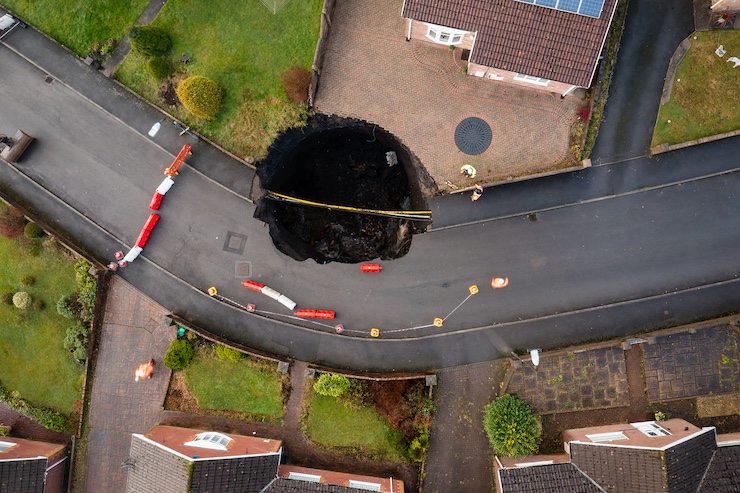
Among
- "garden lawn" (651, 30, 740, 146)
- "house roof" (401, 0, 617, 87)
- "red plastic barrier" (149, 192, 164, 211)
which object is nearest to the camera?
"house roof" (401, 0, 617, 87)

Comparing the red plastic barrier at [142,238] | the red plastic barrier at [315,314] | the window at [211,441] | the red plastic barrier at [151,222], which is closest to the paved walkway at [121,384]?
the red plastic barrier at [142,238]

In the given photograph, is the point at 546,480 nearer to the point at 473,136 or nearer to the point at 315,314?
the point at 315,314

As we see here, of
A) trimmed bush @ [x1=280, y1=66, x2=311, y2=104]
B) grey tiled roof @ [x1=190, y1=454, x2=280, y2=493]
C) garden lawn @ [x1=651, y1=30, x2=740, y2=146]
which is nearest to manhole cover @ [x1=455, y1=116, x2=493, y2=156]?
trimmed bush @ [x1=280, y1=66, x2=311, y2=104]

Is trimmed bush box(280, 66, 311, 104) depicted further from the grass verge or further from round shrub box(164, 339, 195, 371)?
the grass verge

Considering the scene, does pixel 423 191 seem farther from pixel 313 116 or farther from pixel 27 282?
pixel 27 282

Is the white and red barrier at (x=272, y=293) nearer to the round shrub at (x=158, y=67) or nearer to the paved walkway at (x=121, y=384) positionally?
the paved walkway at (x=121, y=384)

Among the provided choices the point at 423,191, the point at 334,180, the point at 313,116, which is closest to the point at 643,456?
the point at 423,191

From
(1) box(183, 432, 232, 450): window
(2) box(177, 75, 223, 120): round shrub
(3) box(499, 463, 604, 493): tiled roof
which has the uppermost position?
(2) box(177, 75, 223, 120): round shrub

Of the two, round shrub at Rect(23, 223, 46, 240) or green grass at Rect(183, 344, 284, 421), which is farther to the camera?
green grass at Rect(183, 344, 284, 421)
